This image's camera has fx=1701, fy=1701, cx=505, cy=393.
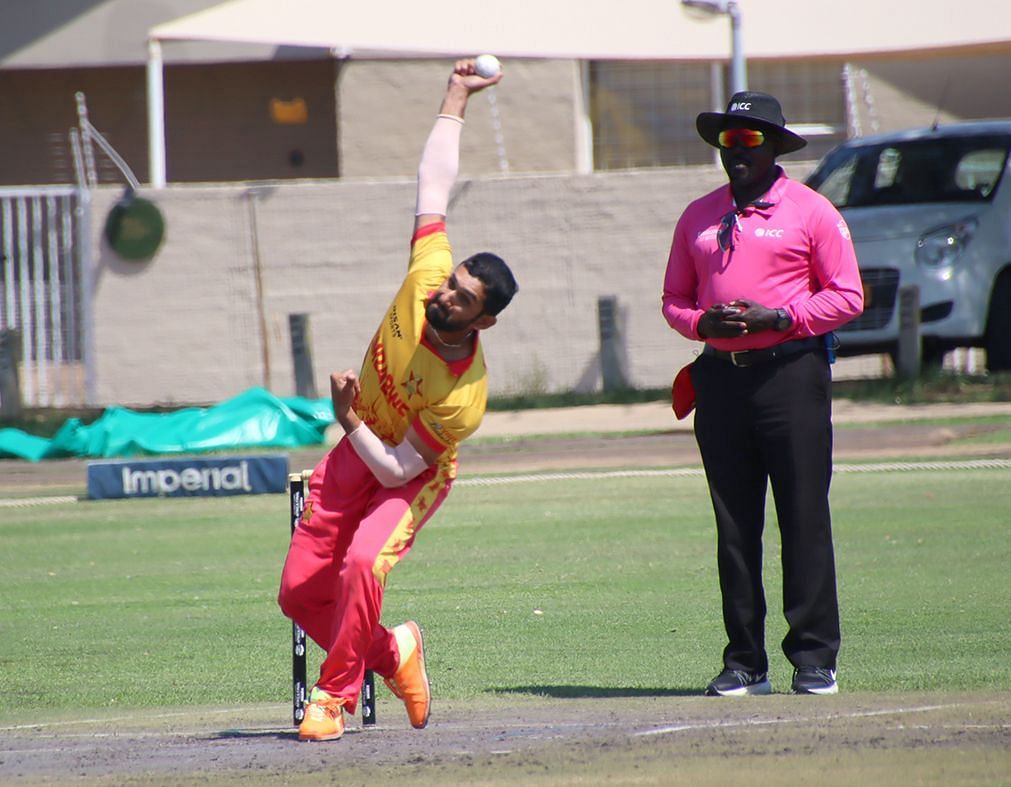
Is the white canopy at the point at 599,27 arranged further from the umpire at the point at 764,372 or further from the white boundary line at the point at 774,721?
the white boundary line at the point at 774,721

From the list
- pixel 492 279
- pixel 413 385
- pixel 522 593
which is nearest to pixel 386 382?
pixel 413 385

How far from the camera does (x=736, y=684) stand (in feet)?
21.7

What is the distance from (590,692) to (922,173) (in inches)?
478

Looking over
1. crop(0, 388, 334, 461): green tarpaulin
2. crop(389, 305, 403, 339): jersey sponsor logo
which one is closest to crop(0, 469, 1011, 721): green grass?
crop(389, 305, 403, 339): jersey sponsor logo

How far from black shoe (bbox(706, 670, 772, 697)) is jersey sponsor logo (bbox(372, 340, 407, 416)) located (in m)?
1.70

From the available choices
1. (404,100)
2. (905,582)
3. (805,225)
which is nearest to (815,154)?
(404,100)

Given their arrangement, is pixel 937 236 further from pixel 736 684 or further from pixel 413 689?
pixel 413 689

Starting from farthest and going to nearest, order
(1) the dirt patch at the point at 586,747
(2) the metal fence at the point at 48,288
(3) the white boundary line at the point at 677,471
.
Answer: (2) the metal fence at the point at 48,288
(3) the white boundary line at the point at 677,471
(1) the dirt patch at the point at 586,747

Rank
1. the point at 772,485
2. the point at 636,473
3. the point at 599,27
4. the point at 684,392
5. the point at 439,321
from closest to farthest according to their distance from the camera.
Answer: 1. the point at 439,321
2. the point at 772,485
3. the point at 684,392
4. the point at 636,473
5. the point at 599,27

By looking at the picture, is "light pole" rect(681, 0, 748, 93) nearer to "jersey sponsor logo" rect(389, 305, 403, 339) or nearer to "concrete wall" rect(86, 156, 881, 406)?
"concrete wall" rect(86, 156, 881, 406)

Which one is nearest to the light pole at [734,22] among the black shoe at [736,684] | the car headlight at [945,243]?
the car headlight at [945,243]

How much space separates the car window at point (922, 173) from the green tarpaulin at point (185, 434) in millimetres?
6030

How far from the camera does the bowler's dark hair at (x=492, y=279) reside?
5855 millimetres

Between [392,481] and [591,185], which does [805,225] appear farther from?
[591,185]
